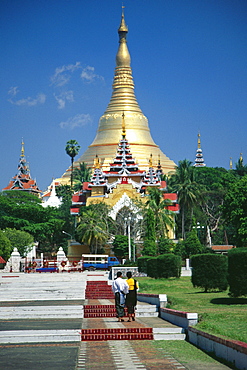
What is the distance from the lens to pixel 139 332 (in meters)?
15.1

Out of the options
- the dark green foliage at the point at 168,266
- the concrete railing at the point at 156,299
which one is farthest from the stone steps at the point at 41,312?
the dark green foliage at the point at 168,266

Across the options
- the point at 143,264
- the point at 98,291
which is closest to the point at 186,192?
the point at 143,264

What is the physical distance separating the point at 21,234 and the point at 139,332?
5077 centimetres

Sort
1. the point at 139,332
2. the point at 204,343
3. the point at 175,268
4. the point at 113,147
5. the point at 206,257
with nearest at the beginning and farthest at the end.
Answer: the point at 204,343 → the point at 139,332 → the point at 206,257 → the point at 175,268 → the point at 113,147

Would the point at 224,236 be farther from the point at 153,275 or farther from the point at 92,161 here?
the point at 153,275

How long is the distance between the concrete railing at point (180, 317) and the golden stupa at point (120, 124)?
80607 mm

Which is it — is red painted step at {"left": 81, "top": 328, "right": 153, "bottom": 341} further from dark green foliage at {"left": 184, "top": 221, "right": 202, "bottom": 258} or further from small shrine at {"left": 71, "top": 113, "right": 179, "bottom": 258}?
small shrine at {"left": 71, "top": 113, "right": 179, "bottom": 258}

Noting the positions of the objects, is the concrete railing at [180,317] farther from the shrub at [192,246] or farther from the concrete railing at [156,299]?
the shrub at [192,246]

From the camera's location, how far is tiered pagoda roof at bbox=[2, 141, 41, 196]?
11575 centimetres

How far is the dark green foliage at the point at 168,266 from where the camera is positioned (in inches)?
1379

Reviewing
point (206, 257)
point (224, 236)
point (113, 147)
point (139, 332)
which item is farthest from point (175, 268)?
point (113, 147)

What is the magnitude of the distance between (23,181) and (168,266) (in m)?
85.6

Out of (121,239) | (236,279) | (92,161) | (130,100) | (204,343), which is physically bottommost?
(204,343)

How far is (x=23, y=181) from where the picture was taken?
118750 mm
